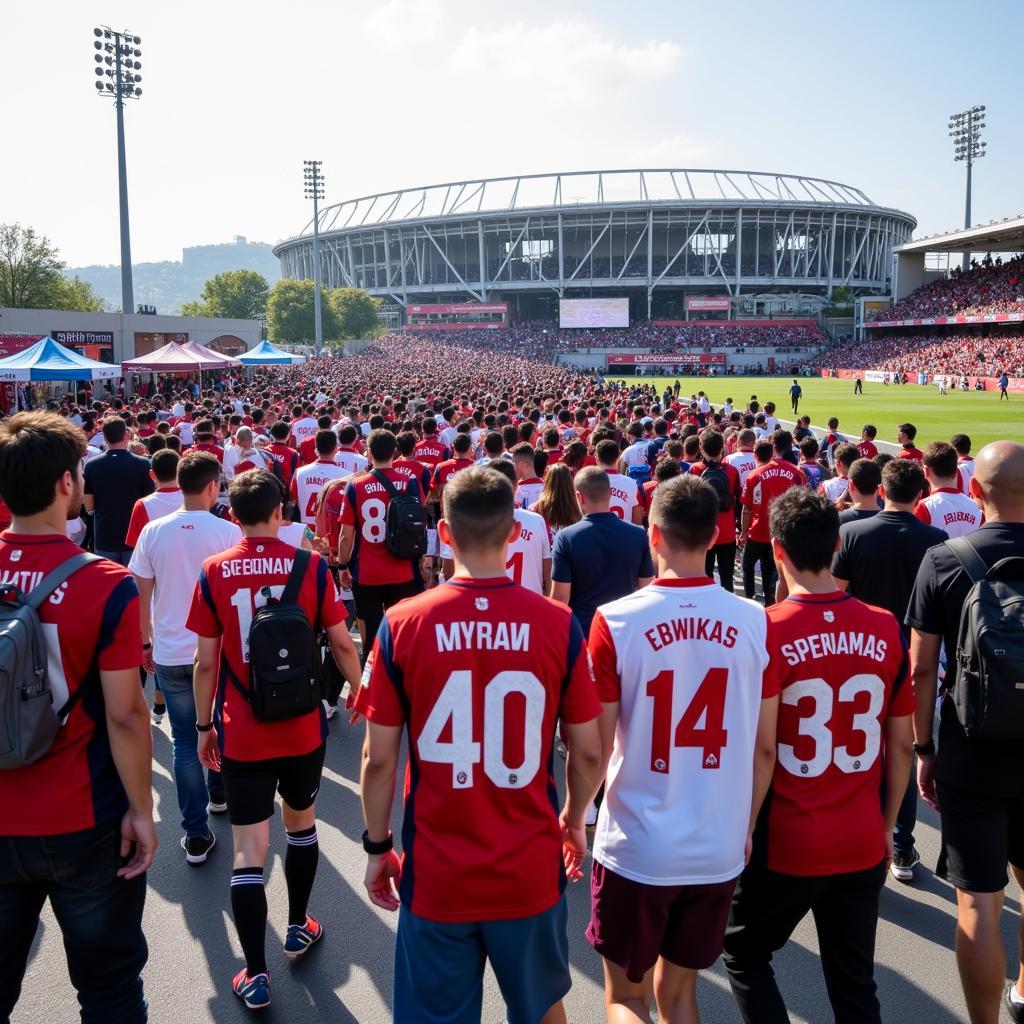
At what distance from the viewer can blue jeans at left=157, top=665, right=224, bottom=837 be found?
4625 millimetres

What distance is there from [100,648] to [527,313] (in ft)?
348

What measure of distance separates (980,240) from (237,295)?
70553 millimetres

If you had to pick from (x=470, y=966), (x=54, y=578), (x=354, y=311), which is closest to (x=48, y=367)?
(x=54, y=578)

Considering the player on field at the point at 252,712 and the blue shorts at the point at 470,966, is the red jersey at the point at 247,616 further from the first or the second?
the blue shorts at the point at 470,966

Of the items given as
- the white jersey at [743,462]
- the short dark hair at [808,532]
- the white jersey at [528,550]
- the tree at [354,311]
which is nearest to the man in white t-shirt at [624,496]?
the white jersey at [528,550]

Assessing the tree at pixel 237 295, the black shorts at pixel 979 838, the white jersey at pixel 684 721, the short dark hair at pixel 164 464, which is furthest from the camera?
the tree at pixel 237 295

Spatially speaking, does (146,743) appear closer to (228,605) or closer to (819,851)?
(228,605)

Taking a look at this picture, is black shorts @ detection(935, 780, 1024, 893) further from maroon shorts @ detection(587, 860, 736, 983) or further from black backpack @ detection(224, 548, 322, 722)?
black backpack @ detection(224, 548, 322, 722)

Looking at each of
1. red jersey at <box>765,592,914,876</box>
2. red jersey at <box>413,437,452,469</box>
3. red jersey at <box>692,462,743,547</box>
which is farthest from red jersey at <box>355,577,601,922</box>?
red jersey at <box>413,437,452,469</box>

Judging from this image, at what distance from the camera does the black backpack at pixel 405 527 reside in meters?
6.14

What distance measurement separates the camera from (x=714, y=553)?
988 centimetres

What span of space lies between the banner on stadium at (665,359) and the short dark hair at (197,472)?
249 ft

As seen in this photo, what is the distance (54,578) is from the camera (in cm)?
265

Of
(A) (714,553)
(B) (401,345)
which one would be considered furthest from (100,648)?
(B) (401,345)
